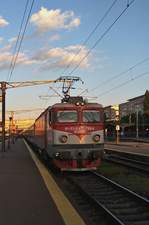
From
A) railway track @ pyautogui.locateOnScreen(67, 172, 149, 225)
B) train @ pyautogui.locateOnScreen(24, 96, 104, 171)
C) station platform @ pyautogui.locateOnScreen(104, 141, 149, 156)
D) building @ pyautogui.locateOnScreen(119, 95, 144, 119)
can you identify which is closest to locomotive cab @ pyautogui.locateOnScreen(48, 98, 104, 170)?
train @ pyautogui.locateOnScreen(24, 96, 104, 171)

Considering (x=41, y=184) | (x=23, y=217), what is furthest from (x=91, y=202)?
(x=41, y=184)

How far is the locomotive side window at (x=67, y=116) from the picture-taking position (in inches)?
809

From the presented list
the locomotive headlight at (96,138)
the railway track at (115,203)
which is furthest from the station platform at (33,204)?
the locomotive headlight at (96,138)

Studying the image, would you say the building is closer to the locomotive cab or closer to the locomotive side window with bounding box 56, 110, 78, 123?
the locomotive cab

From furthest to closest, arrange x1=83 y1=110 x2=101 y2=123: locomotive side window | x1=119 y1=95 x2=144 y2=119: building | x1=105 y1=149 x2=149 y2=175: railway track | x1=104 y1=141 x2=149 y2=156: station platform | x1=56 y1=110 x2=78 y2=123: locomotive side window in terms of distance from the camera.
→ x1=119 y1=95 x2=144 y2=119: building < x1=104 y1=141 x2=149 y2=156: station platform < x1=105 y1=149 x2=149 y2=175: railway track < x1=83 y1=110 x2=101 y2=123: locomotive side window < x1=56 y1=110 x2=78 y2=123: locomotive side window

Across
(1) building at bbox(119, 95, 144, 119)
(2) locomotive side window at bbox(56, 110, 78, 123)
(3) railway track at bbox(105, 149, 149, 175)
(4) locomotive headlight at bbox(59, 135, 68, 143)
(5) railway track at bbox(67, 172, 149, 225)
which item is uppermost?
(1) building at bbox(119, 95, 144, 119)

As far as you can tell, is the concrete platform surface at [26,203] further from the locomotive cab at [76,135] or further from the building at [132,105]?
the building at [132,105]

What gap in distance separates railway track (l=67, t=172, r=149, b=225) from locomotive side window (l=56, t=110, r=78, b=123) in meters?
3.59

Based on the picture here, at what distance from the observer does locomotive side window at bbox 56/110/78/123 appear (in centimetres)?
2054

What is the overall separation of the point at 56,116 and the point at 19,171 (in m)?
2.73

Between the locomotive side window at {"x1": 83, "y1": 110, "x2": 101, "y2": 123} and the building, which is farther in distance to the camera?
the building

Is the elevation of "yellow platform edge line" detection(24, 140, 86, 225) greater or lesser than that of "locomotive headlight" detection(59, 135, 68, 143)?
lesser

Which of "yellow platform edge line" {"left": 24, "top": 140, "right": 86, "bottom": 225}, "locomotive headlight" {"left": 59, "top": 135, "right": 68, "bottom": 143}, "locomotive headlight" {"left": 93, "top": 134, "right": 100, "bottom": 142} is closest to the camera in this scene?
"yellow platform edge line" {"left": 24, "top": 140, "right": 86, "bottom": 225}

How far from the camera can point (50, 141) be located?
2103 centimetres
